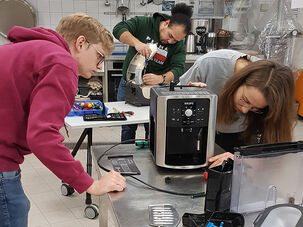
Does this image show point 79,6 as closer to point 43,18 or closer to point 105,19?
point 105,19

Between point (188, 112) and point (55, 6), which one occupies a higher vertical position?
point (55, 6)

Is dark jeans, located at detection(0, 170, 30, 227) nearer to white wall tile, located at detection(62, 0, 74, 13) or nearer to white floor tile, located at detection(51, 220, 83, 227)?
white floor tile, located at detection(51, 220, 83, 227)

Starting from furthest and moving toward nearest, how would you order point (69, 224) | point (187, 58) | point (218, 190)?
point (187, 58)
point (69, 224)
point (218, 190)

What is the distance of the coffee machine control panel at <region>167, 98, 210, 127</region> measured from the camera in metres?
1.14

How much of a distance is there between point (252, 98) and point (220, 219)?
559mm

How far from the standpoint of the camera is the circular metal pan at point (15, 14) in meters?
3.86

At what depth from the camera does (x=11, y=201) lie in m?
1.07

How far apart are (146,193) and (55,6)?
3.61 metres

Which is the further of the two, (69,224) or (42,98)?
(69,224)

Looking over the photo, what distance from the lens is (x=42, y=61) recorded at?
0.90m

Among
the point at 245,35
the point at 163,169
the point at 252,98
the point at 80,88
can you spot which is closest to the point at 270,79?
the point at 252,98

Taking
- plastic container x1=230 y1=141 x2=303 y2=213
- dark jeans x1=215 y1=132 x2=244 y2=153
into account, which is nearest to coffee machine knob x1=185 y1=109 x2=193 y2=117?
plastic container x1=230 y1=141 x2=303 y2=213

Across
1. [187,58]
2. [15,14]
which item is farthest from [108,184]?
[15,14]

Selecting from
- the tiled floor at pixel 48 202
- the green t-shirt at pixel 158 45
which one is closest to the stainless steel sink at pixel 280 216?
the tiled floor at pixel 48 202
